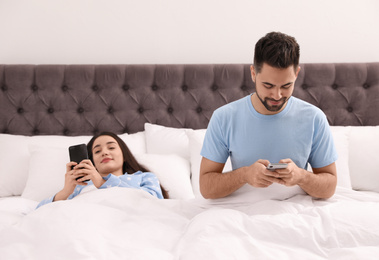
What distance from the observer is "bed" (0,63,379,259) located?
46.9 inches

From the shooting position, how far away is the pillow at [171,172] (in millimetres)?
2066

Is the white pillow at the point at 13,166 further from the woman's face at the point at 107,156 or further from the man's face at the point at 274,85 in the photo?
the man's face at the point at 274,85

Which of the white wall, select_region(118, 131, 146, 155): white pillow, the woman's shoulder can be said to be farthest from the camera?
the white wall

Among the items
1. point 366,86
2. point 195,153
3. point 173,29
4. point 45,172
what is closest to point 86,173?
point 45,172

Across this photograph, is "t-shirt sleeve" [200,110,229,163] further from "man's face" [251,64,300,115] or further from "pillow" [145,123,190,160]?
"pillow" [145,123,190,160]

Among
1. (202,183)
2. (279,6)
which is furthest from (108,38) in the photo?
(202,183)

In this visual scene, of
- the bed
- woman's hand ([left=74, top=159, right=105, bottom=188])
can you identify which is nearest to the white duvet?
the bed

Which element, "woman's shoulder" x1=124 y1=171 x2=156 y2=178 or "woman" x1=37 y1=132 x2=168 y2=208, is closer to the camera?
"woman" x1=37 y1=132 x2=168 y2=208

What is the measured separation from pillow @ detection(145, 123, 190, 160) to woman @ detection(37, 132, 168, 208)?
0.78 feet

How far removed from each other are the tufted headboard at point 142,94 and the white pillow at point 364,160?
0.79ft

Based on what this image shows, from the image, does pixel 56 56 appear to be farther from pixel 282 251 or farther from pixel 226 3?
pixel 282 251

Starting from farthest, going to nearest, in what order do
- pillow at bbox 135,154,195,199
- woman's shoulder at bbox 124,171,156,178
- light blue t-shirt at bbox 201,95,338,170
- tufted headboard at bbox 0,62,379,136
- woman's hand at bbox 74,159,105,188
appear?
tufted headboard at bbox 0,62,379,136
pillow at bbox 135,154,195,199
woman's shoulder at bbox 124,171,156,178
woman's hand at bbox 74,159,105,188
light blue t-shirt at bbox 201,95,338,170

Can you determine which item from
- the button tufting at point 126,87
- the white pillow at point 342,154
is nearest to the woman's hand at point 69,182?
the button tufting at point 126,87

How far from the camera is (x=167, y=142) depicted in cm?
231
